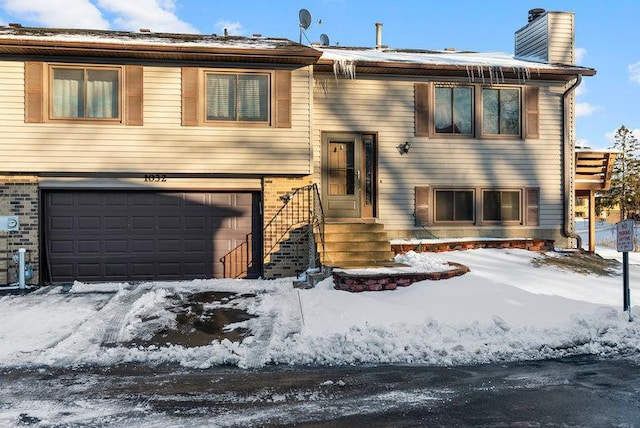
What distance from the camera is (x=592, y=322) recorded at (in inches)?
270

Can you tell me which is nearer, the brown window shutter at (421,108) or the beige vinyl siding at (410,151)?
the beige vinyl siding at (410,151)

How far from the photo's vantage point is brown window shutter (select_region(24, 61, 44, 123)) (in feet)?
33.5

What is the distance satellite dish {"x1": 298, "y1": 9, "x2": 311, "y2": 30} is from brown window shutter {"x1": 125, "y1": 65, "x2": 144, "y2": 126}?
459cm

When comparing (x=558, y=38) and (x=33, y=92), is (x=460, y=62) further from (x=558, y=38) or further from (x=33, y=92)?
(x=33, y=92)

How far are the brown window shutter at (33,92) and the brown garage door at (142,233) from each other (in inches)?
64.8

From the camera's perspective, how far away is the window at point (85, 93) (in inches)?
411

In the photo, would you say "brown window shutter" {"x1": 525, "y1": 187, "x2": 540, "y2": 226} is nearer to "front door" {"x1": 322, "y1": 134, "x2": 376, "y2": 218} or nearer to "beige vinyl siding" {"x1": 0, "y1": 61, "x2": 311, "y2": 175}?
"front door" {"x1": 322, "y1": 134, "x2": 376, "y2": 218}

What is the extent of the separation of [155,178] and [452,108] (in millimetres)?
7359

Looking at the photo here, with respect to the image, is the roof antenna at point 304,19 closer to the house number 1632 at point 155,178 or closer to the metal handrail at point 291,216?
the metal handrail at point 291,216

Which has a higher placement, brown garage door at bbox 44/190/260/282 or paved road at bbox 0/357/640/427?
brown garage door at bbox 44/190/260/282

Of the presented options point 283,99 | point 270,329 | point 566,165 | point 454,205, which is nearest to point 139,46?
point 283,99

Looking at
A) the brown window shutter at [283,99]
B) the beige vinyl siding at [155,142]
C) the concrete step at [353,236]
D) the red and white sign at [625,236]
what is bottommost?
the concrete step at [353,236]

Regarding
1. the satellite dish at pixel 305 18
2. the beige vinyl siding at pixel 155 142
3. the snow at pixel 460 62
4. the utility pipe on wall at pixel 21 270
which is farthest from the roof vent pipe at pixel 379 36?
the utility pipe on wall at pixel 21 270

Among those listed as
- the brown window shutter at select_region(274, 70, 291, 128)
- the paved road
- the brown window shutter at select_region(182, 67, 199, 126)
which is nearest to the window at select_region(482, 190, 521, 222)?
the brown window shutter at select_region(274, 70, 291, 128)
